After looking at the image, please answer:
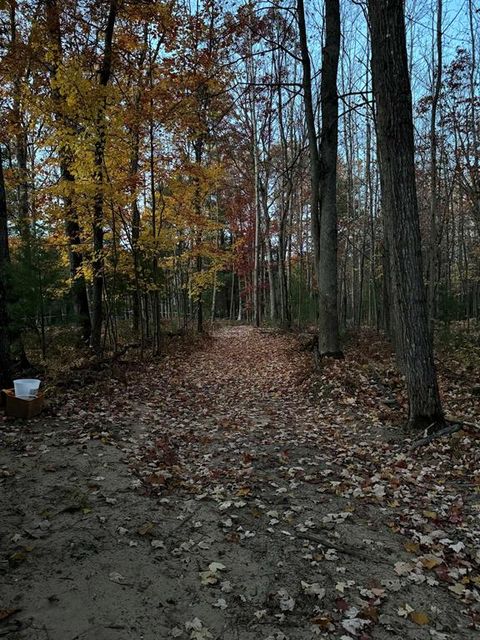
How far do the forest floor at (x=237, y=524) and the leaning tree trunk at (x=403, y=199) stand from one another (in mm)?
896

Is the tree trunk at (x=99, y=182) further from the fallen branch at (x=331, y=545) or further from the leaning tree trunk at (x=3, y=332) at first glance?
the fallen branch at (x=331, y=545)

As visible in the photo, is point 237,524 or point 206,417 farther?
point 206,417

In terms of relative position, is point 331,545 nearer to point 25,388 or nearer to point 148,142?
point 25,388

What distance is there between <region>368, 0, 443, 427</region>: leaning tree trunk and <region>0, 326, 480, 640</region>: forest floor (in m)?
0.90

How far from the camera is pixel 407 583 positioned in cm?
342

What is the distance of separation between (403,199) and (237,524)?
15.6 feet

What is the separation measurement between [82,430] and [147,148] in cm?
811

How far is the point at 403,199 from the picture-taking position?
6.11 m

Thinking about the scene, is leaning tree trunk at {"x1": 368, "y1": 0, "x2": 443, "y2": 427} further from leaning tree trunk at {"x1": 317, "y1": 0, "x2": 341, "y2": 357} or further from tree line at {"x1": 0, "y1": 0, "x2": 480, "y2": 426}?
leaning tree trunk at {"x1": 317, "y1": 0, "x2": 341, "y2": 357}

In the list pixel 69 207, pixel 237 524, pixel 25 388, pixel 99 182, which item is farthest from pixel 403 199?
pixel 69 207

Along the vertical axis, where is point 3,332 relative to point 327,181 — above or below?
below

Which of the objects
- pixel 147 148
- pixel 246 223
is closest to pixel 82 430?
pixel 147 148

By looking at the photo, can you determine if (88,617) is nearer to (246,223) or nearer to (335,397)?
(335,397)

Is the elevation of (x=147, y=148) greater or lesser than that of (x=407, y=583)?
greater
